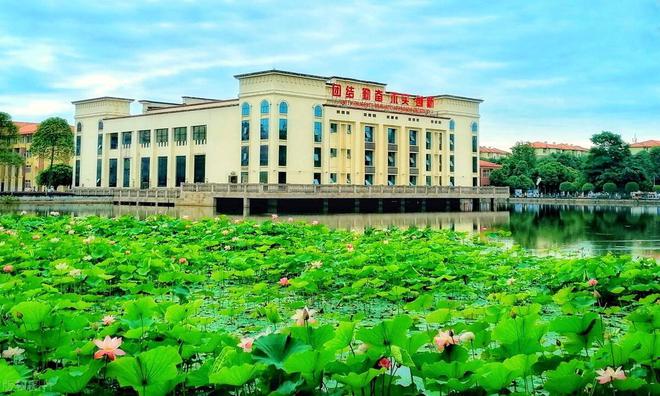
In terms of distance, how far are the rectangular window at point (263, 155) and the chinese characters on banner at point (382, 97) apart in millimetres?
7013

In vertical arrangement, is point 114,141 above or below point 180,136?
above

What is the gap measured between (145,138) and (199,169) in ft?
22.7

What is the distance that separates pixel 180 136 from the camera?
51594 mm

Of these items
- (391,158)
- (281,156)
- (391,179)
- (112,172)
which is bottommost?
(391,179)

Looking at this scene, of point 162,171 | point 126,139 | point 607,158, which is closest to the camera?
point 162,171

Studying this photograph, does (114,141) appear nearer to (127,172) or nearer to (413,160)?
(127,172)

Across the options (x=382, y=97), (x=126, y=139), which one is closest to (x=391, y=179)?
(x=382, y=97)

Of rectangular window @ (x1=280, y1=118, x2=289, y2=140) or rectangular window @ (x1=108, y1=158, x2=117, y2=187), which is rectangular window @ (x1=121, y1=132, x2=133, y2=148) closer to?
rectangular window @ (x1=108, y1=158, x2=117, y2=187)

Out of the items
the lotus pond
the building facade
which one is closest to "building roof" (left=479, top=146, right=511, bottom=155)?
the building facade

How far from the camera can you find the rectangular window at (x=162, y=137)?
52688 millimetres

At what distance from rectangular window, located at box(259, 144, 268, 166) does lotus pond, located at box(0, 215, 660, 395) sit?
120 feet

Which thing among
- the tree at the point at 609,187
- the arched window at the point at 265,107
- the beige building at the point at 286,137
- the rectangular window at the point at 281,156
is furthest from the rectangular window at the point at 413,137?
the tree at the point at 609,187

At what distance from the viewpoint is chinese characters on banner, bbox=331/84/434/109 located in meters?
49.0

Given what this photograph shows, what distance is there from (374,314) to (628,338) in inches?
131
